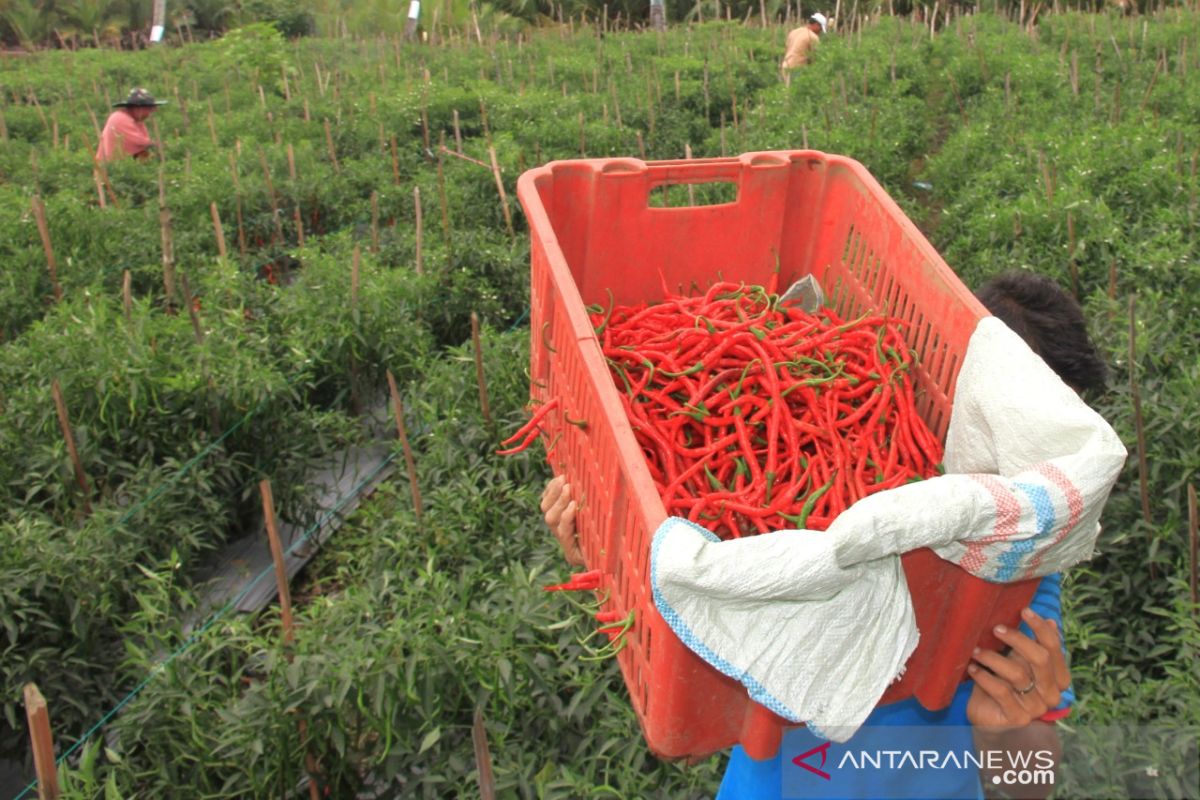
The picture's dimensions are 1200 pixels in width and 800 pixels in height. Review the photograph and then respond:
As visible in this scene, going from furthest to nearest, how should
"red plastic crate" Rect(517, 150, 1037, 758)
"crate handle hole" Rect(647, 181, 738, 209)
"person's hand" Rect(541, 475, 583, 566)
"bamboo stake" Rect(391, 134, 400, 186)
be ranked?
"bamboo stake" Rect(391, 134, 400, 186)
"crate handle hole" Rect(647, 181, 738, 209)
"person's hand" Rect(541, 475, 583, 566)
"red plastic crate" Rect(517, 150, 1037, 758)

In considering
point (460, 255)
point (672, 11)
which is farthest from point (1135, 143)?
point (672, 11)

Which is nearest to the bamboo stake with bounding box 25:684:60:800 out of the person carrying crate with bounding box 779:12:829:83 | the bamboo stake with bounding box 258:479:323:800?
the bamboo stake with bounding box 258:479:323:800

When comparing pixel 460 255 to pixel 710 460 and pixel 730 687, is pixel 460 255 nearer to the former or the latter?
pixel 710 460

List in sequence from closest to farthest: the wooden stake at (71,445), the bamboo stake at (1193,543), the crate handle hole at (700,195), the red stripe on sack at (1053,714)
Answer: the red stripe on sack at (1053,714)
the bamboo stake at (1193,543)
the wooden stake at (71,445)
the crate handle hole at (700,195)

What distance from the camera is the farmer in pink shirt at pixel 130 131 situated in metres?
7.64

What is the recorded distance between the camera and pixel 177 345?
170 inches

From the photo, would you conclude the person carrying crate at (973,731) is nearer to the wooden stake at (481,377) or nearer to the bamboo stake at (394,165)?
the wooden stake at (481,377)

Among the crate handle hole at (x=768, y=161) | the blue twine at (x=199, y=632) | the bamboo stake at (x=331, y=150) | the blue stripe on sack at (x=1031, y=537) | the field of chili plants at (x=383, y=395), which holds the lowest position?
the blue twine at (x=199, y=632)

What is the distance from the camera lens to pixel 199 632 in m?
3.06

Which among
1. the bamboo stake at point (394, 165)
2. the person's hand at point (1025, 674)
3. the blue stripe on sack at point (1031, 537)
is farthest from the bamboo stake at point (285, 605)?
the bamboo stake at point (394, 165)

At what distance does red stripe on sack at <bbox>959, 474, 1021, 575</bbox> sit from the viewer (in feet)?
4.97

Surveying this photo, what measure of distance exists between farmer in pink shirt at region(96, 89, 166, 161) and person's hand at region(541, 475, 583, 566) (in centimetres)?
643

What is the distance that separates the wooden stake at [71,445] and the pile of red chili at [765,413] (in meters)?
2.03

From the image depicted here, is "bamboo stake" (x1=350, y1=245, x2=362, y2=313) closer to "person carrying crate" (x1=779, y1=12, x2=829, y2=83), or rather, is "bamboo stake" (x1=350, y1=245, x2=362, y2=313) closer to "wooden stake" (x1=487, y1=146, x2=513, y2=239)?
"wooden stake" (x1=487, y1=146, x2=513, y2=239)
